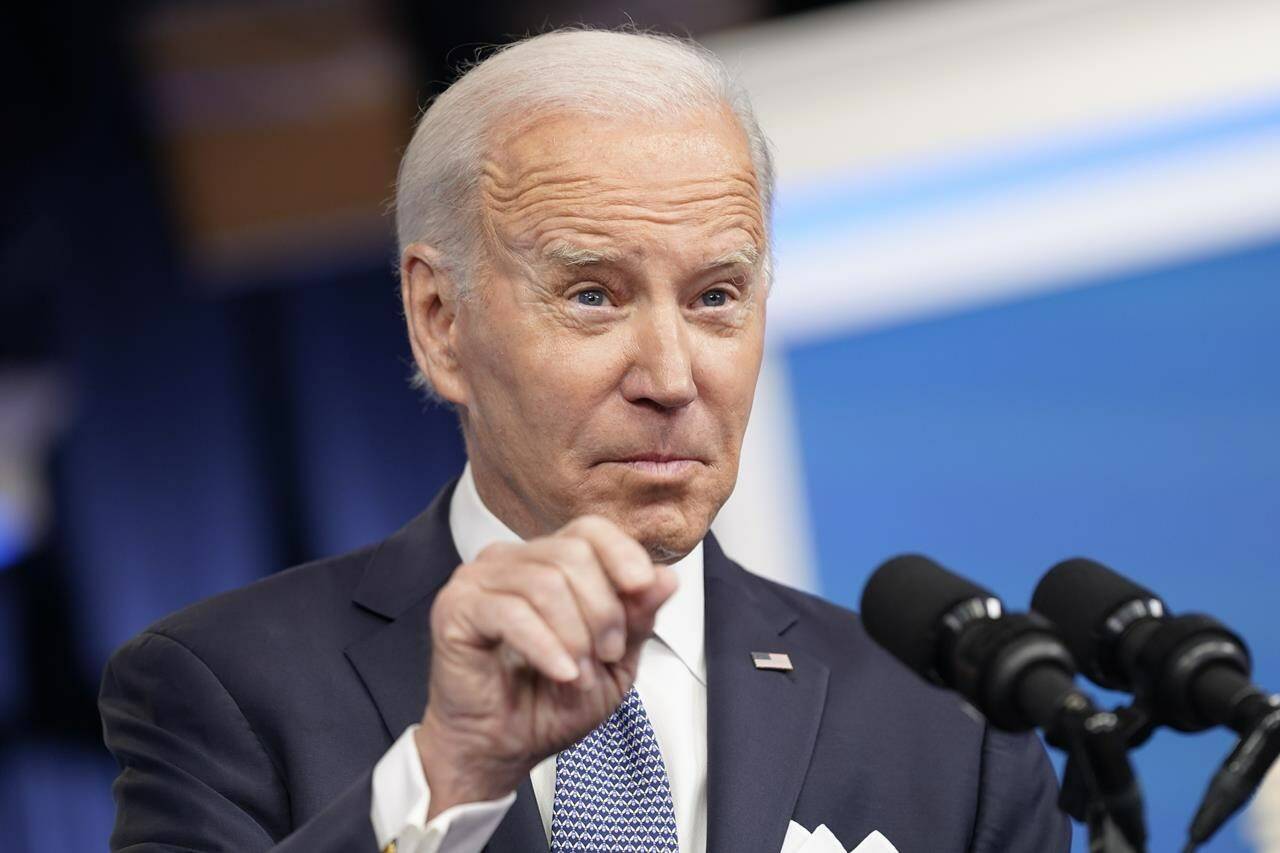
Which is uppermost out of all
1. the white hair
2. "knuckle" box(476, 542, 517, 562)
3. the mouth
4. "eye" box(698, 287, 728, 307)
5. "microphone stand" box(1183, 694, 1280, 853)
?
the white hair

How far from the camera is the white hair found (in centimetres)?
194

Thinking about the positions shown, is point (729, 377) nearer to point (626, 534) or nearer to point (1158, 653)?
point (626, 534)

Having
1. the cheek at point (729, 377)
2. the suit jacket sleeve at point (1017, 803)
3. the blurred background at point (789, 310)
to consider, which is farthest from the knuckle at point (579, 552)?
the blurred background at point (789, 310)

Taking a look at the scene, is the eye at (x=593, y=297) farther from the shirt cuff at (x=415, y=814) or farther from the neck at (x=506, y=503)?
the shirt cuff at (x=415, y=814)

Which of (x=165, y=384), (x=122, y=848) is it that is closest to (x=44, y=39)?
(x=165, y=384)

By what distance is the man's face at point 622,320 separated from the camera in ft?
6.02

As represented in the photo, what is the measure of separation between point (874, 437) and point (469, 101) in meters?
2.19

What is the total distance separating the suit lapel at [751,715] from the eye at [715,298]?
403mm

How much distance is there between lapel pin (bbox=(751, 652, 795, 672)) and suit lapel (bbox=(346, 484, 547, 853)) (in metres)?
0.36

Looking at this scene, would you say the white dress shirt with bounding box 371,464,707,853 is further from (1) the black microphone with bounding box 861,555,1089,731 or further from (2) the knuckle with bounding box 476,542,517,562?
(1) the black microphone with bounding box 861,555,1089,731

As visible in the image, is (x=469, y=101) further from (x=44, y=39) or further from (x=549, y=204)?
(x=44, y=39)

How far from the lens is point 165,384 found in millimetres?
4363

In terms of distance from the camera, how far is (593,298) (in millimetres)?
1867

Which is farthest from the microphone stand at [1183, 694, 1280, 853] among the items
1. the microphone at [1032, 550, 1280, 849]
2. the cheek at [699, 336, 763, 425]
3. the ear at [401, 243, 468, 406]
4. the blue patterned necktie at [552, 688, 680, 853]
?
the ear at [401, 243, 468, 406]
